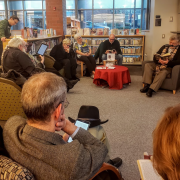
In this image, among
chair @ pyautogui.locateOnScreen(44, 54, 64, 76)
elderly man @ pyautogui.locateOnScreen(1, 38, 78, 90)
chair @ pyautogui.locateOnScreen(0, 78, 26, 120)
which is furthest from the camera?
chair @ pyautogui.locateOnScreen(44, 54, 64, 76)

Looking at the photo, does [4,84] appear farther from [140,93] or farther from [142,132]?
[140,93]

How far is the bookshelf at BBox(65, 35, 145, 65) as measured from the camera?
8.57 meters

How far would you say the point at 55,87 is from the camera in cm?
106

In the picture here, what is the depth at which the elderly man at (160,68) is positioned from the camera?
476cm

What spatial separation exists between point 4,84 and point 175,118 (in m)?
2.56

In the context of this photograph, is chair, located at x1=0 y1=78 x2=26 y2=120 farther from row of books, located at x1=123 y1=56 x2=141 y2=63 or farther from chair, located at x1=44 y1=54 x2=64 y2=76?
row of books, located at x1=123 y1=56 x2=141 y2=63

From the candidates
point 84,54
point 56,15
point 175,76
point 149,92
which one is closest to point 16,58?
point 149,92

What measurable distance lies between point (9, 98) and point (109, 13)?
32.3 ft

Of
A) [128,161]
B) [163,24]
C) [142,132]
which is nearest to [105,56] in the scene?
[163,24]

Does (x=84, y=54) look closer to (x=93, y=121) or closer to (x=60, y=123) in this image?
(x=93, y=121)

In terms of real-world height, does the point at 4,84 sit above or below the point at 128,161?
above

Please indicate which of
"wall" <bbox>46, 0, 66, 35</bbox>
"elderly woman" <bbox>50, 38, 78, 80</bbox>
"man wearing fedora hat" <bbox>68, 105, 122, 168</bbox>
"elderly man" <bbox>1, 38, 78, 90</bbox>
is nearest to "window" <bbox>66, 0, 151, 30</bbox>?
"wall" <bbox>46, 0, 66, 35</bbox>

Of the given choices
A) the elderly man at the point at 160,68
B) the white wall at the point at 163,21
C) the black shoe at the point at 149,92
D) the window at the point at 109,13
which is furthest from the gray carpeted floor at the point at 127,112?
the window at the point at 109,13

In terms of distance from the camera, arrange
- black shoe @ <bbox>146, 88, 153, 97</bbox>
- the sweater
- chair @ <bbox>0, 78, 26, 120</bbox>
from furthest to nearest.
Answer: black shoe @ <bbox>146, 88, 153, 97</bbox> < chair @ <bbox>0, 78, 26, 120</bbox> < the sweater
